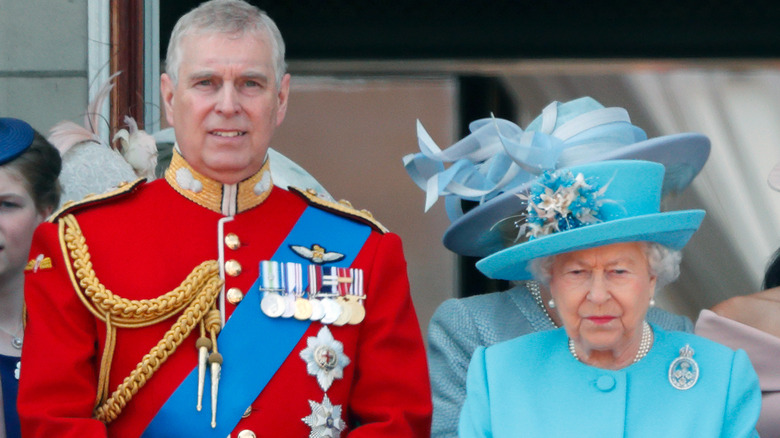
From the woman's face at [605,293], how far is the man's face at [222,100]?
710 mm

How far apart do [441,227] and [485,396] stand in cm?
282

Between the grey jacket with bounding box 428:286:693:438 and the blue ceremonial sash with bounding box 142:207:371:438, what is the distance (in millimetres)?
483

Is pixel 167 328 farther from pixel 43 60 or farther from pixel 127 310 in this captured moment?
pixel 43 60

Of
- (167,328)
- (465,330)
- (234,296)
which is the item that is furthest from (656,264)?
(167,328)

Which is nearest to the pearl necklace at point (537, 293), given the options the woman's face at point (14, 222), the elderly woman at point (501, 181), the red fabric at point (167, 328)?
the elderly woman at point (501, 181)

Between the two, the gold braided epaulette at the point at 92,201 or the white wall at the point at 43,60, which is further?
the white wall at the point at 43,60

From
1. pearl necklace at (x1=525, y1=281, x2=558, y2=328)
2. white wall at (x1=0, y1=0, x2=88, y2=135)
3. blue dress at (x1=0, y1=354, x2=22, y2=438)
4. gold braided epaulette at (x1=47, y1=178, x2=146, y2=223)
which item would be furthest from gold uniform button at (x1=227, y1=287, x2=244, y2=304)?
white wall at (x1=0, y1=0, x2=88, y2=135)

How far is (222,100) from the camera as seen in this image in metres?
2.85

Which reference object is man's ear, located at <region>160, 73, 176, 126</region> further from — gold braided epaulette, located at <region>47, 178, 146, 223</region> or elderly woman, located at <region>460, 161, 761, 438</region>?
elderly woman, located at <region>460, 161, 761, 438</region>

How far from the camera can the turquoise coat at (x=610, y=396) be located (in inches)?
107

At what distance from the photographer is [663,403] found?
9.07 feet

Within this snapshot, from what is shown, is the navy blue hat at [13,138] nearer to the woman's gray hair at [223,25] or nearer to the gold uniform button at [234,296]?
the woman's gray hair at [223,25]

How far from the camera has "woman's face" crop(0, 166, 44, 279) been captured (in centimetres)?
320

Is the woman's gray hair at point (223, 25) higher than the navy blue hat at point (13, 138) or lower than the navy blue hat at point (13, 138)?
higher
